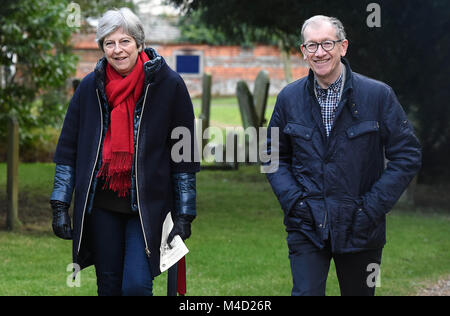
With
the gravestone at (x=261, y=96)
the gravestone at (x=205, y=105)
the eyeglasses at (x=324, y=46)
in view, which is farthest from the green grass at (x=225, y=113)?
the eyeglasses at (x=324, y=46)

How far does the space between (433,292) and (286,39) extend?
26.4 feet

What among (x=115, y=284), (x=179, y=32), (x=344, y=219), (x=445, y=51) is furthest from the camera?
(x=179, y=32)

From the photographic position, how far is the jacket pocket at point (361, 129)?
376 centimetres

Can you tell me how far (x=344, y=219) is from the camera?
3.75 meters

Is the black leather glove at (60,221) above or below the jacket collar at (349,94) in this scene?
below

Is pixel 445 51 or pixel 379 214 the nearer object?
pixel 379 214

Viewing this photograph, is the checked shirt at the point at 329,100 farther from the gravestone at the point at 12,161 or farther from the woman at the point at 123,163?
the gravestone at the point at 12,161

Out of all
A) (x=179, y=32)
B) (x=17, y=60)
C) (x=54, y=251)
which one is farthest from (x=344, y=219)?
(x=179, y=32)

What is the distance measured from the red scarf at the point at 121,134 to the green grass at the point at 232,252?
2.90 meters

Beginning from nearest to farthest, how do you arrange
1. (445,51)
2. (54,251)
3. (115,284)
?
Answer: (115,284)
(54,251)
(445,51)

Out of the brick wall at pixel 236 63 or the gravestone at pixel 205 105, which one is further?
the brick wall at pixel 236 63

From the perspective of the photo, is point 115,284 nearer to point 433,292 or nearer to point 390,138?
point 390,138

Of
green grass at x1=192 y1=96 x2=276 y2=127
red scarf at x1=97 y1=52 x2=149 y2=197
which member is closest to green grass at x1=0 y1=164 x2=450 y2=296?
red scarf at x1=97 y1=52 x2=149 y2=197

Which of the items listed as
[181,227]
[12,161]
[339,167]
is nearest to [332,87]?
[339,167]
